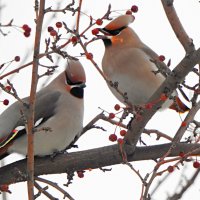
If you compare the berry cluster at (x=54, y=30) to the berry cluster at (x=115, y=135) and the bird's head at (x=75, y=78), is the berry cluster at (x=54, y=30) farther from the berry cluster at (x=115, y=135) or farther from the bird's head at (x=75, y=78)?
the bird's head at (x=75, y=78)

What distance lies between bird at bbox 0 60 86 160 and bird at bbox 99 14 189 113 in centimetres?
25

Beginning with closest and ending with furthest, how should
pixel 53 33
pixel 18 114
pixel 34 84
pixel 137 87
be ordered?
pixel 34 84
pixel 53 33
pixel 18 114
pixel 137 87

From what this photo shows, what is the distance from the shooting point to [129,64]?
4121mm

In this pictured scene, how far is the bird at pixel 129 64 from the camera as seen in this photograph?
402cm

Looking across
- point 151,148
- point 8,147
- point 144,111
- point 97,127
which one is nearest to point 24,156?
point 8,147

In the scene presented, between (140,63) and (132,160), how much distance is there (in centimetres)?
98

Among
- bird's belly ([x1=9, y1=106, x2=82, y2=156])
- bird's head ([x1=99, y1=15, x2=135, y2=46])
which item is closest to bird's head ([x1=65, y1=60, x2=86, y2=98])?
bird's belly ([x1=9, y1=106, x2=82, y2=156])

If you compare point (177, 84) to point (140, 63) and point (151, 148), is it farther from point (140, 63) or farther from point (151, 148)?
point (140, 63)

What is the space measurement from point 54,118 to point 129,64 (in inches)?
25.9

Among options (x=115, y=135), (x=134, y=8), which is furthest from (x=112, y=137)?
(x=134, y=8)

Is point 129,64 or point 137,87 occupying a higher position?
point 129,64

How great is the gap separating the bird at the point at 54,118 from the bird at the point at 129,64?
250mm

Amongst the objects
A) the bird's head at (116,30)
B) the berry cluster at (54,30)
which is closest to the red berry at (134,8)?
the berry cluster at (54,30)

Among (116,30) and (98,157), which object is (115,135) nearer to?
(98,157)
